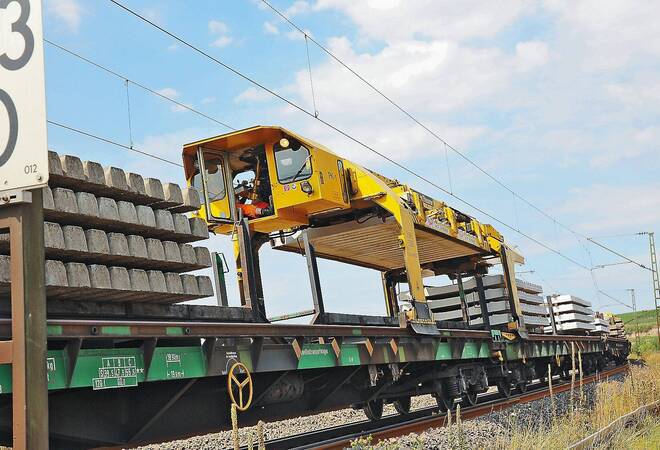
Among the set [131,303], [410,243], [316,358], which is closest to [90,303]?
[131,303]

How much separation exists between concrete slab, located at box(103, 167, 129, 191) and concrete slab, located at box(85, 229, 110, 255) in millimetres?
435

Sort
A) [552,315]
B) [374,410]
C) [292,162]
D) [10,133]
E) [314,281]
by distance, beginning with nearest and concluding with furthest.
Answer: [10,133] < [314,281] < [292,162] < [374,410] < [552,315]

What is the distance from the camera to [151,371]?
542 centimetres

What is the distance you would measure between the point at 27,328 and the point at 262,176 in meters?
7.65

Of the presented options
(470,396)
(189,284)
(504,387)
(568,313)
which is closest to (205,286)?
(189,284)

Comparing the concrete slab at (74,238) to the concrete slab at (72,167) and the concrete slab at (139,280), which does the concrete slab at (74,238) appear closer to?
the concrete slab at (72,167)

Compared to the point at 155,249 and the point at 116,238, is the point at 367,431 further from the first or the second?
the point at 116,238

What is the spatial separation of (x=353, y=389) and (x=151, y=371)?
15.5 feet

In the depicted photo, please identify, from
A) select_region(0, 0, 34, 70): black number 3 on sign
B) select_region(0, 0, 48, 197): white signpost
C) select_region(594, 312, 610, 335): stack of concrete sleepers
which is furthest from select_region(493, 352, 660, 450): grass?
select_region(594, 312, 610, 335): stack of concrete sleepers

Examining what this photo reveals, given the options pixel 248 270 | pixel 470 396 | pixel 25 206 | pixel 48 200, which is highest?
pixel 48 200

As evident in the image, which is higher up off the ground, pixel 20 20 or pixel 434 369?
pixel 20 20

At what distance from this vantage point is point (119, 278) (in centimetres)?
553

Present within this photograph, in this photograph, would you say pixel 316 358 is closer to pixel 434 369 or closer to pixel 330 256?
pixel 434 369

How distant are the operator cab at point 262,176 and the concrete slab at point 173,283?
3671 mm
